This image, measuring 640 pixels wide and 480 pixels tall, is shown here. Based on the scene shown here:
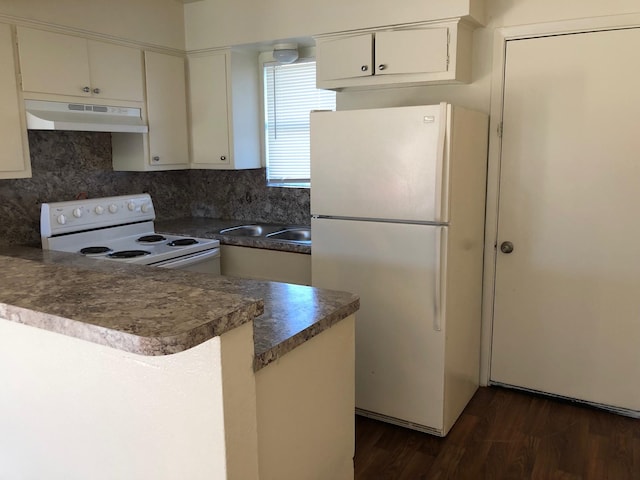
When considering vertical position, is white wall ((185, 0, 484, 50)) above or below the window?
above

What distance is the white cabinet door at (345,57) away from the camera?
9.74 ft

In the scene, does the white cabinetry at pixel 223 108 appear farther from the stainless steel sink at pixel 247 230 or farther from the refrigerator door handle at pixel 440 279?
the refrigerator door handle at pixel 440 279

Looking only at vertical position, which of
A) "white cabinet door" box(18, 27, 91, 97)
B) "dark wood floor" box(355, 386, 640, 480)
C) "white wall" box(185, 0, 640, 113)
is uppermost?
"white wall" box(185, 0, 640, 113)

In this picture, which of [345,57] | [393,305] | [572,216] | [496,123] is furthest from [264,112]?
[572,216]

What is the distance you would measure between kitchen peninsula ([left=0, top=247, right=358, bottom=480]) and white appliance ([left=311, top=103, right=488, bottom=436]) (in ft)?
2.93

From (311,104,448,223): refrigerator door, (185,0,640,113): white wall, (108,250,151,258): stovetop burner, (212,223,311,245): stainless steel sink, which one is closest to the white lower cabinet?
(212,223,311,245): stainless steel sink

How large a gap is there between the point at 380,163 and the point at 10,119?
1.89 metres

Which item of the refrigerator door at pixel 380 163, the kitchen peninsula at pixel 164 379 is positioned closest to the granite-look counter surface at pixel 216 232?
the refrigerator door at pixel 380 163

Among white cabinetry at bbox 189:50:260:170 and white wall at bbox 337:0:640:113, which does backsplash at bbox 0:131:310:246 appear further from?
white wall at bbox 337:0:640:113

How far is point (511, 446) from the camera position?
2623 millimetres

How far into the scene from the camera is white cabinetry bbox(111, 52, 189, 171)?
350 cm

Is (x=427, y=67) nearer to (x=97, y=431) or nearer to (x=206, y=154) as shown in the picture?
(x=206, y=154)

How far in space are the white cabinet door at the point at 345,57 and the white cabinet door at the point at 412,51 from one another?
0.19 ft

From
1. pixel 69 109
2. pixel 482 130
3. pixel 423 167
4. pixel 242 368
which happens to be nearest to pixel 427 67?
pixel 482 130
